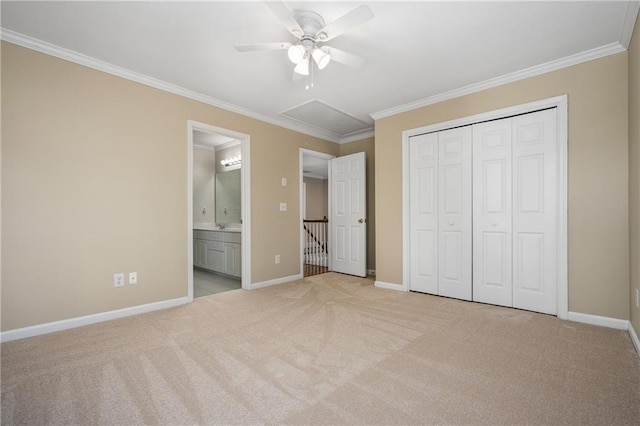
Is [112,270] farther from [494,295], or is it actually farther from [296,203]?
[494,295]

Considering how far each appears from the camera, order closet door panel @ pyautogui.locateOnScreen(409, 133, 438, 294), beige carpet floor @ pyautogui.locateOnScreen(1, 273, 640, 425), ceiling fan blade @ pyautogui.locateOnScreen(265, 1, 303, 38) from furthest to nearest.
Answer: closet door panel @ pyautogui.locateOnScreen(409, 133, 438, 294) < ceiling fan blade @ pyautogui.locateOnScreen(265, 1, 303, 38) < beige carpet floor @ pyautogui.locateOnScreen(1, 273, 640, 425)

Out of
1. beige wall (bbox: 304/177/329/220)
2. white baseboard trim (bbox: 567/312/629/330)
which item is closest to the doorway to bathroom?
white baseboard trim (bbox: 567/312/629/330)

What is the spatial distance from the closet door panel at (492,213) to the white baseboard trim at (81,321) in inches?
137

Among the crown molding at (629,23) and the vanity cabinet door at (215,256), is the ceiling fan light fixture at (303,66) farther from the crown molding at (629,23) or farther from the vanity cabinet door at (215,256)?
the vanity cabinet door at (215,256)

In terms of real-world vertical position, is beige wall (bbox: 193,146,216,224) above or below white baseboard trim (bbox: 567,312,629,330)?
above

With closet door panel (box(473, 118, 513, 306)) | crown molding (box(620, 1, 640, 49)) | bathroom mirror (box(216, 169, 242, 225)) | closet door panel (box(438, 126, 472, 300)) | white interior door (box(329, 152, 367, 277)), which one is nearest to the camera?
crown molding (box(620, 1, 640, 49))

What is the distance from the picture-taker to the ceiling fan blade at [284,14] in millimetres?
1792

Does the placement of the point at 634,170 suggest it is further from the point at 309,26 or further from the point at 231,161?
the point at 231,161

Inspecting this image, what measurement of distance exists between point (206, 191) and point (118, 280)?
342 centimetres

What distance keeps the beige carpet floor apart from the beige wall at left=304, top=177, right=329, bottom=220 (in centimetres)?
698

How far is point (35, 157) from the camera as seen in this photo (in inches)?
99.5

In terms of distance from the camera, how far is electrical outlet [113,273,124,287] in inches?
116

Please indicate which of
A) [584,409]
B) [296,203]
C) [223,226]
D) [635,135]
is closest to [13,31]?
[296,203]

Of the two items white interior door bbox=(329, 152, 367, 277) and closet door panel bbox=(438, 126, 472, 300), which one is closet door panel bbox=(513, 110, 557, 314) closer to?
closet door panel bbox=(438, 126, 472, 300)
